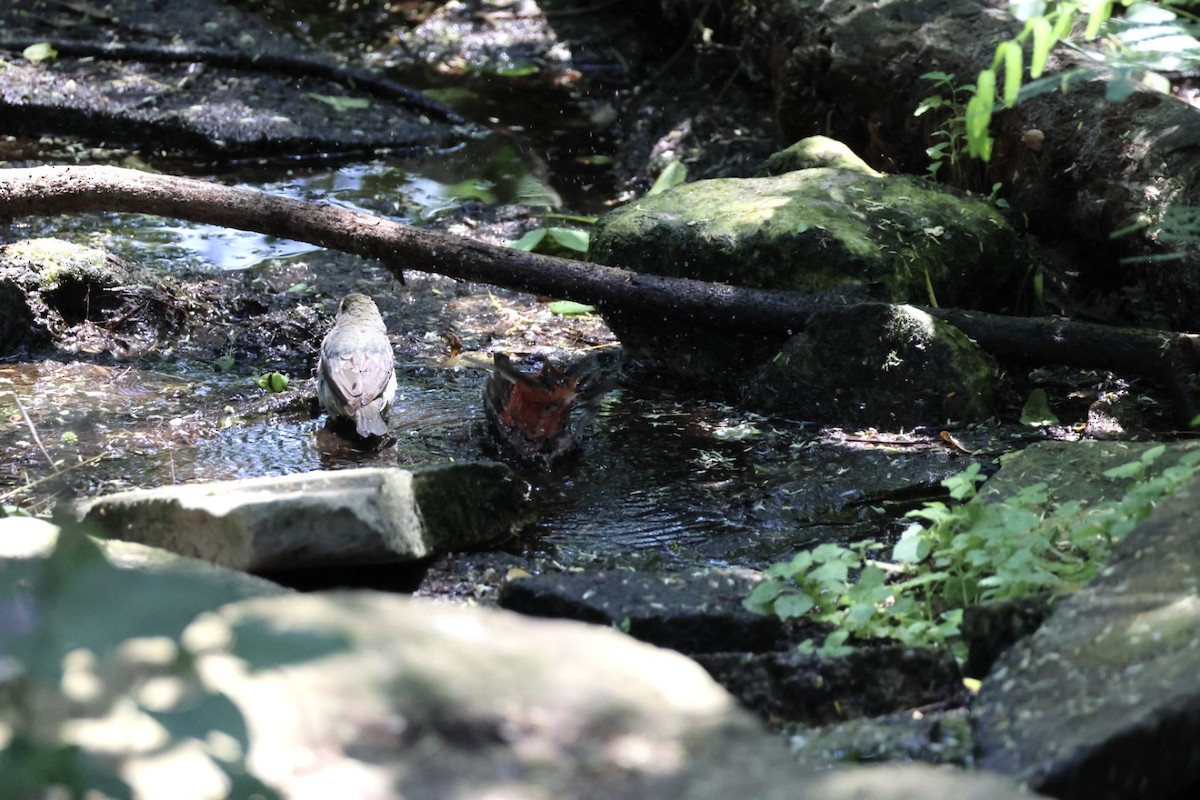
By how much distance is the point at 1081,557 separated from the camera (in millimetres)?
3070

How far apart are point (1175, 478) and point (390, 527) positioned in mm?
2060

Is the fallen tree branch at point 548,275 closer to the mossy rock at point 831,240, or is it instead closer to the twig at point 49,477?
the mossy rock at point 831,240

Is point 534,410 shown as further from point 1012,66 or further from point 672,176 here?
point 672,176

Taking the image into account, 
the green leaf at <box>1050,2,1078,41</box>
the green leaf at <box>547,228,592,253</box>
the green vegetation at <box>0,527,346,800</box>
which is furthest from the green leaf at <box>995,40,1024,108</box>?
the green leaf at <box>547,228,592,253</box>

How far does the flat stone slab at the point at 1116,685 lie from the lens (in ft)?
6.56

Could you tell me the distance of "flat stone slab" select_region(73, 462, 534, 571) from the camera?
320 centimetres

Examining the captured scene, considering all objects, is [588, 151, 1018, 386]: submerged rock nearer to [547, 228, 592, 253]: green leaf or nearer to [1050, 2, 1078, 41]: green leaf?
[547, 228, 592, 253]: green leaf

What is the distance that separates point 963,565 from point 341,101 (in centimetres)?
838

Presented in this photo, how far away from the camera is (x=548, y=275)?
5.80m

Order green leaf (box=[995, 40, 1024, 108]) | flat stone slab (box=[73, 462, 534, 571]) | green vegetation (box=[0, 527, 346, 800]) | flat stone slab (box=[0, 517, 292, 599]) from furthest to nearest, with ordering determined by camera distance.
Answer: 1. flat stone slab (box=[73, 462, 534, 571])
2. flat stone slab (box=[0, 517, 292, 599])
3. green leaf (box=[995, 40, 1024, 108])
4. green vegetation (box=[0, 527, 346, 800])

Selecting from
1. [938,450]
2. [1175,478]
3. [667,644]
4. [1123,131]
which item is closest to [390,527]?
[667,644]

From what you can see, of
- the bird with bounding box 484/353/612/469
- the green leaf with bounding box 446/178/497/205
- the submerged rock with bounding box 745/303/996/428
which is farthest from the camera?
the green leaf with bounding box 446/178/497/205

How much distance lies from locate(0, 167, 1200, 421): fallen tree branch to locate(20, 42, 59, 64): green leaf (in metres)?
4.74

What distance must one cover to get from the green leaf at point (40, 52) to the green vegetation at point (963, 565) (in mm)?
9403
